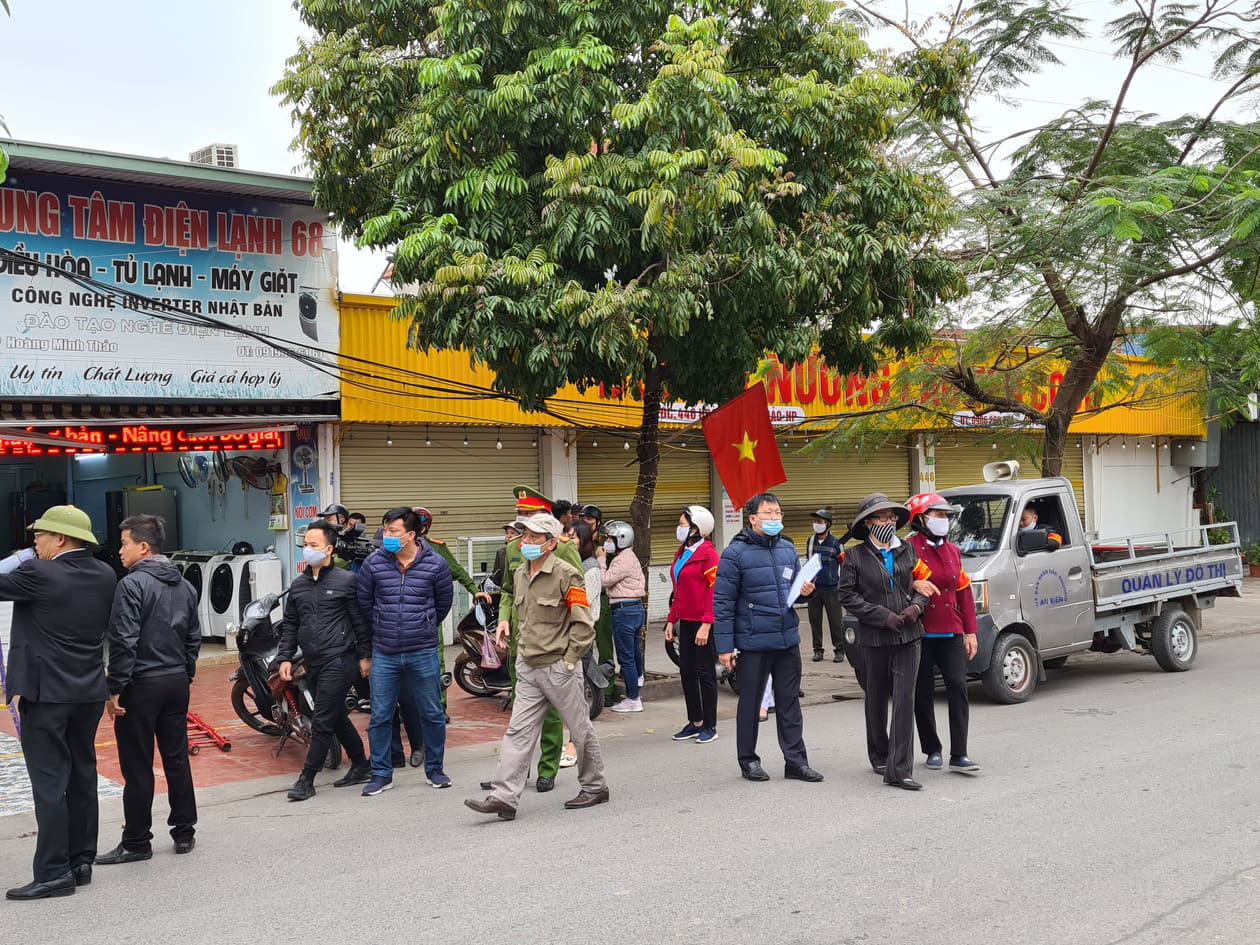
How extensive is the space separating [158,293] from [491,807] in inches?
318

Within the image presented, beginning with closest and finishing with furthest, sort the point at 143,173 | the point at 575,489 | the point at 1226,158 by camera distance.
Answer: the point at 143,173 < the point at 1226,158 < the point at 575,489

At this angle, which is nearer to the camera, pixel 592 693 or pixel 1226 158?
pixel 592 693

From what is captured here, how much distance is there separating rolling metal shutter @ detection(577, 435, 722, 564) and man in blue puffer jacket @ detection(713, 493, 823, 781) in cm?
855

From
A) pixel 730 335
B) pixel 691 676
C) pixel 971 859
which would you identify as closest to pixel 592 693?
pixel 691 676

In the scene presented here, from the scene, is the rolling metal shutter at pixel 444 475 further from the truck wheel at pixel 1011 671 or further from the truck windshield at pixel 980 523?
the truck wheel at pixel 1011 671

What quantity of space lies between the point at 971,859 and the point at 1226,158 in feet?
34.3

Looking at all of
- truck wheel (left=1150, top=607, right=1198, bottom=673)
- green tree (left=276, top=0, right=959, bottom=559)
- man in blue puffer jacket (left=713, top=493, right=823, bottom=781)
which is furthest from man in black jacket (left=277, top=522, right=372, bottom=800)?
truck wheel (left=1150, top=607, right=1198, bottom=673)

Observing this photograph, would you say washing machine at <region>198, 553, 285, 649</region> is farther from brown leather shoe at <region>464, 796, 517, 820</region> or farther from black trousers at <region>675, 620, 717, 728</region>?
brown leather shoe at <region>464, 796, 517, 820</region>

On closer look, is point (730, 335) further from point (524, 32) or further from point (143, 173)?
point (143, 173)

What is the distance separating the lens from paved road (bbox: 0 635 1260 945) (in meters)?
5.02

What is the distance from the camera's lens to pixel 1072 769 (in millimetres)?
7910

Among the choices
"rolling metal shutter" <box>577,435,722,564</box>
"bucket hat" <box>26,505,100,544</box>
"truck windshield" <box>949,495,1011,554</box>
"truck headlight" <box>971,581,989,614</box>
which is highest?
"rolling metal shutter" <box>577,435,722,564</box>

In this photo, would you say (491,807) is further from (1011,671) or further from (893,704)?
(1011,671)

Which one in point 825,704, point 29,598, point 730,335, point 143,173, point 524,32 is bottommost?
point 825,704
